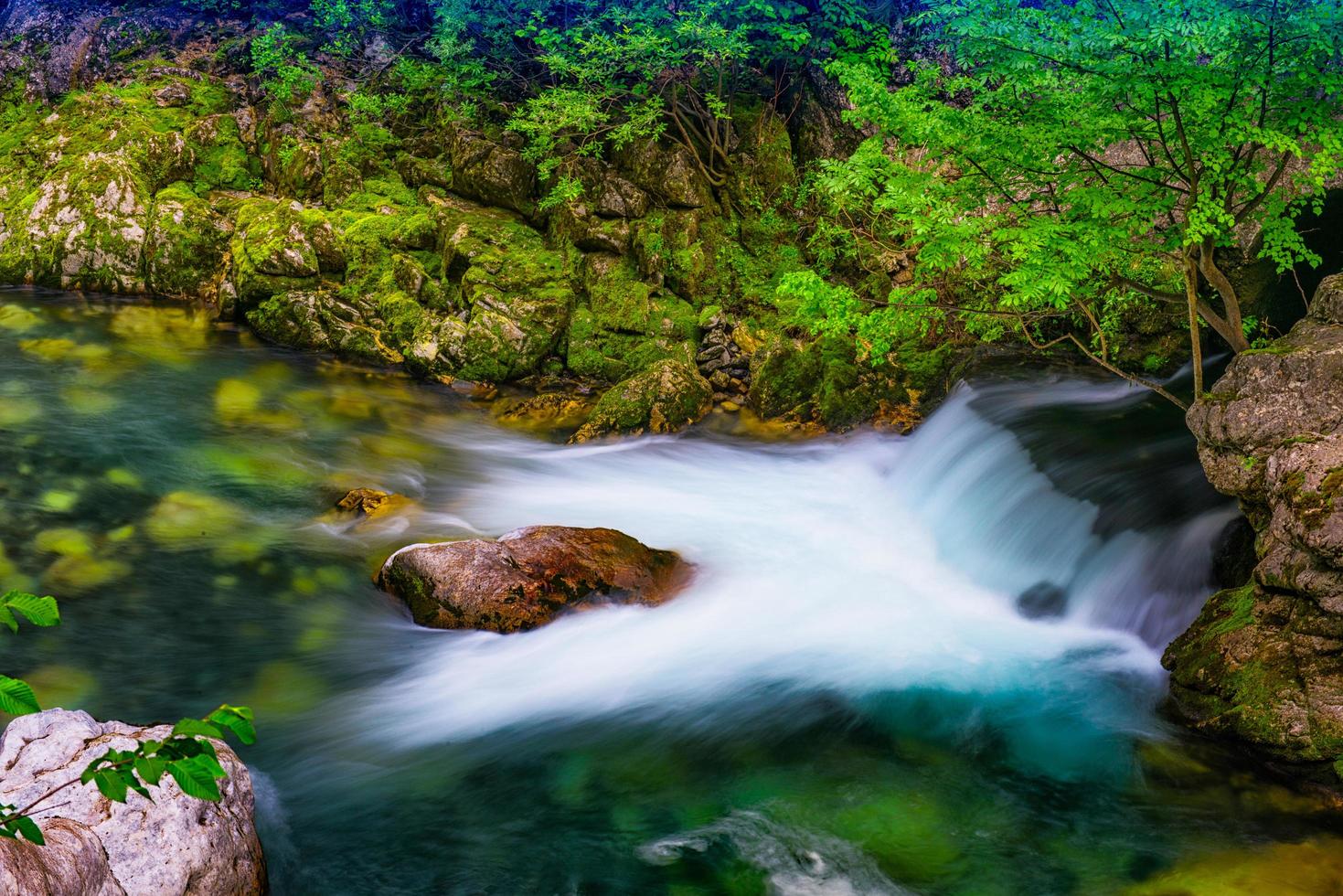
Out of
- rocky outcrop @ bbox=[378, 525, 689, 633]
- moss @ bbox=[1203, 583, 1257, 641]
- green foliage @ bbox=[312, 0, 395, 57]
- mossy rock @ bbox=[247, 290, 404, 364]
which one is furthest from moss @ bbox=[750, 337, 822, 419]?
green foliage @ bbox=[312, 0, 395, 57]

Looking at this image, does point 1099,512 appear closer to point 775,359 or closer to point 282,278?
point 775,359

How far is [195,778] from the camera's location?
173 cm

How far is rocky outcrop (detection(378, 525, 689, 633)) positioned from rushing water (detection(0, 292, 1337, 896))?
0.53 feet

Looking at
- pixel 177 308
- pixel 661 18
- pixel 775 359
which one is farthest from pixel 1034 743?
pixel 177 308

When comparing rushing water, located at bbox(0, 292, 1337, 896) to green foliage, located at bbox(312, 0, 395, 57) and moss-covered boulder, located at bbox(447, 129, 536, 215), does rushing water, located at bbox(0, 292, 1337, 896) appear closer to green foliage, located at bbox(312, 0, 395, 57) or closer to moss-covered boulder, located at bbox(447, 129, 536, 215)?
moss-covered boulder, located at bbox(447, 129, 536, 215)

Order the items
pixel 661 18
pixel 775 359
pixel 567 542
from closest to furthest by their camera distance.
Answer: pixel 567 542 → pixel 775 359 → pixel 661 18

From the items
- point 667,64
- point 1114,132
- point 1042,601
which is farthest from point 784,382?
point 1114,132

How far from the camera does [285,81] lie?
1502 cm

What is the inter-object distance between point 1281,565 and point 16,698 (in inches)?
254

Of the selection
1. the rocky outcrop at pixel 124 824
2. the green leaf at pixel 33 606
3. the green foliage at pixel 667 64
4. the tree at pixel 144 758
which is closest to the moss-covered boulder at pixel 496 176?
the green foliage at pixel 667 64

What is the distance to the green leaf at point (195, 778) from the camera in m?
1.71

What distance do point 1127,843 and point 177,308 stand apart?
46.0 feet

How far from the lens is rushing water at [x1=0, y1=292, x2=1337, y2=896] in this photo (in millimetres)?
4988

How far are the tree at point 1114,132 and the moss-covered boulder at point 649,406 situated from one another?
306 cm
